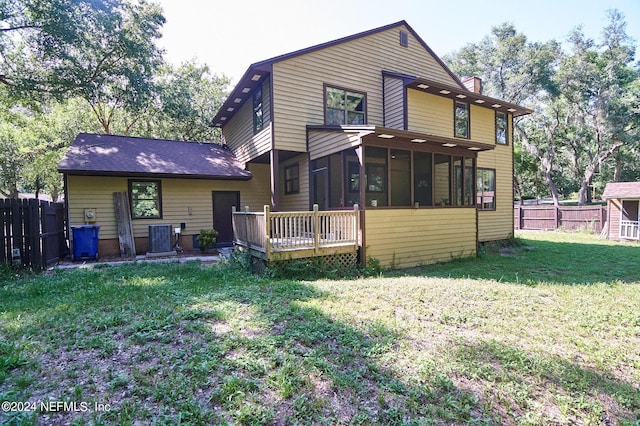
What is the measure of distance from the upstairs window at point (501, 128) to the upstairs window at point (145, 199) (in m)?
13.1

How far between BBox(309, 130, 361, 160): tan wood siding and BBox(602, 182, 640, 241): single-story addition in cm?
1382

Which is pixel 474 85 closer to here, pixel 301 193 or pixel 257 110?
pixel 301 193

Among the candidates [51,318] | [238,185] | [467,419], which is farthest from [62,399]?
[238,185]

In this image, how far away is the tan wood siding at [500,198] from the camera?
11.7 metres

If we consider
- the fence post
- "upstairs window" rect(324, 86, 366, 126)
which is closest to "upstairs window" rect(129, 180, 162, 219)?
the fence post

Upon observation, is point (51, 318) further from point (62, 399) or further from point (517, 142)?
point (517, 142)

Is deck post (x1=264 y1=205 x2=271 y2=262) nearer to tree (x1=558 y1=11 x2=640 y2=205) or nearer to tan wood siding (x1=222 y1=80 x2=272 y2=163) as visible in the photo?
tan wood siding (x1=222 y1=80 x2=272 y2=163)

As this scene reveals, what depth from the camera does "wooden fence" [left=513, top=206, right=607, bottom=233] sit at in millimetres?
16016

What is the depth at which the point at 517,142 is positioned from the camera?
2967 cm

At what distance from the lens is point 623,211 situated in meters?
14.0

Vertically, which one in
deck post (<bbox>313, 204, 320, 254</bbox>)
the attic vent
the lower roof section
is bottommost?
deck post (<bbox>313, 204, 320, 254</bbox>)

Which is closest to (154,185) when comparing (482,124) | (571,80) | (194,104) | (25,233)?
(25,233)

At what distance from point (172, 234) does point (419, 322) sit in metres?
9.16

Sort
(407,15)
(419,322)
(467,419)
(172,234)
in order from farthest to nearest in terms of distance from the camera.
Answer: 1. (407,15)
2. (172,234)
3. (419,322)
4. (467,419)
